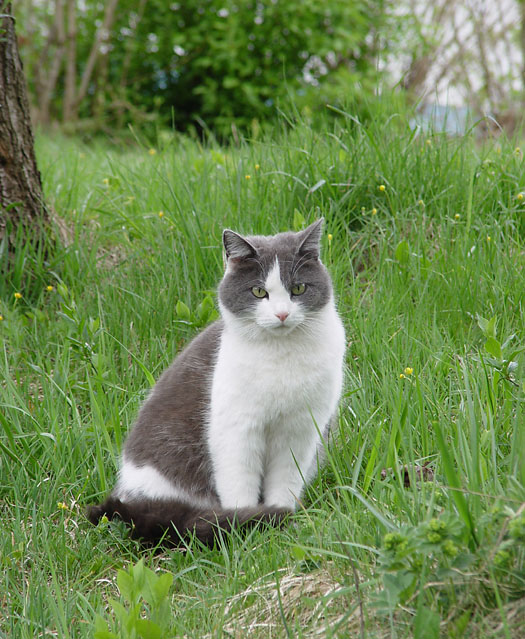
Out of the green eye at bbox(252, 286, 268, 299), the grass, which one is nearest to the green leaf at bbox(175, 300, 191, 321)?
the grass

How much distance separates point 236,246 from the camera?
2545 mm

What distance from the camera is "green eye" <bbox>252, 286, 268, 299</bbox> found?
2510 millimetres

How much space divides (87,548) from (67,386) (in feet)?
2.99

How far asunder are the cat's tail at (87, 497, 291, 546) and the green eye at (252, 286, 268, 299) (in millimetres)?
786

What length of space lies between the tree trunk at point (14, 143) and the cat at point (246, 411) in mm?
1481

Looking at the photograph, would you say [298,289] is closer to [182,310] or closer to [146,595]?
[182,310]

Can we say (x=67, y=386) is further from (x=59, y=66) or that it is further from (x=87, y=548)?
(x=59, y=66)

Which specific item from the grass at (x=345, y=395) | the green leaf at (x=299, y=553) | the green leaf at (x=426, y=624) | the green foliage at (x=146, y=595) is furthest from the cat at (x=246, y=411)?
the green leaf at (x=426, y=624)

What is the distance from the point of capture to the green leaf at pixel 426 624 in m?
1.44

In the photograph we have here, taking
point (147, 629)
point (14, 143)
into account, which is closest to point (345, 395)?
point (147, 629)

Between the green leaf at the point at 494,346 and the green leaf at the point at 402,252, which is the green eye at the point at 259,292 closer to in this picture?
the green leaf at the point at 494,346

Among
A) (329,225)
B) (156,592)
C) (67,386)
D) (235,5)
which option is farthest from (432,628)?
(235,5)

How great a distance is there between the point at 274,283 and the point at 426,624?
4.46 ft

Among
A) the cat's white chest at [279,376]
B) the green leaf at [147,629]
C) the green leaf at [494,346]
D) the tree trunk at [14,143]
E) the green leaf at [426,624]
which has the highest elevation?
the tree trunk at [14,143]
